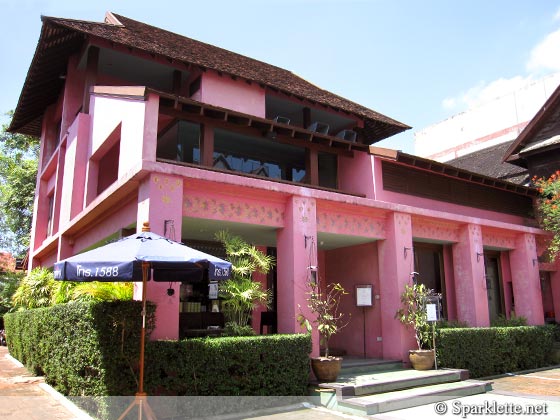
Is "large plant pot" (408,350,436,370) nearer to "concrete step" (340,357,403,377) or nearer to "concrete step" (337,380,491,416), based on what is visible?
"concrete step" (340,357,403,377)

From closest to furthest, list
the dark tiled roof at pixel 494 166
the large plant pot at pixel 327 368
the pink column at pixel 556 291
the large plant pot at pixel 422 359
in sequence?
the large plant pot at pixel 327 368 < the large plant pot at pixel 422 359 < the pink column at pixel 556 291 < the dark tiled roof at pixel 494 166

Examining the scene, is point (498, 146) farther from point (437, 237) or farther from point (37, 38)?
point (37, 38)

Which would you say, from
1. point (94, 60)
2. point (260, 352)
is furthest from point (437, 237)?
point (94, 60)

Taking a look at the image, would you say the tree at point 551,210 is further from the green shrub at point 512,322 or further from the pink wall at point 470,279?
the pink wall at point 470,279

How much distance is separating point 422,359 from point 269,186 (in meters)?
5.23

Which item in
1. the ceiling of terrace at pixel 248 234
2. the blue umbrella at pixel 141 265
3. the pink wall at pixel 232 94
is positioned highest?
the pink wall at pixel 232 94

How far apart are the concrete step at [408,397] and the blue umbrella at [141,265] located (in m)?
3.34

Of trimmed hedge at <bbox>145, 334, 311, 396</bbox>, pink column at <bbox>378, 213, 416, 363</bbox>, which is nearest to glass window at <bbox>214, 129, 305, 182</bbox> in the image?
pink column at <bbox>378, 213, 416, 363</bbox>

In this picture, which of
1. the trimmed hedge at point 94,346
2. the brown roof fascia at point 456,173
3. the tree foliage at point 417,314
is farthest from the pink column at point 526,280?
the trimmed hedge at point 94,346

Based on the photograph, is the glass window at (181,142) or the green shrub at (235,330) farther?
the glass window at (181,142)

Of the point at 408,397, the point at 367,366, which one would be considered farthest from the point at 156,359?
the point at 367,366

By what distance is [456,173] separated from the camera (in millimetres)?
14500

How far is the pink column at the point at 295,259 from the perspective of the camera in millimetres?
9688

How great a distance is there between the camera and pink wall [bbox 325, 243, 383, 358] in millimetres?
12250
